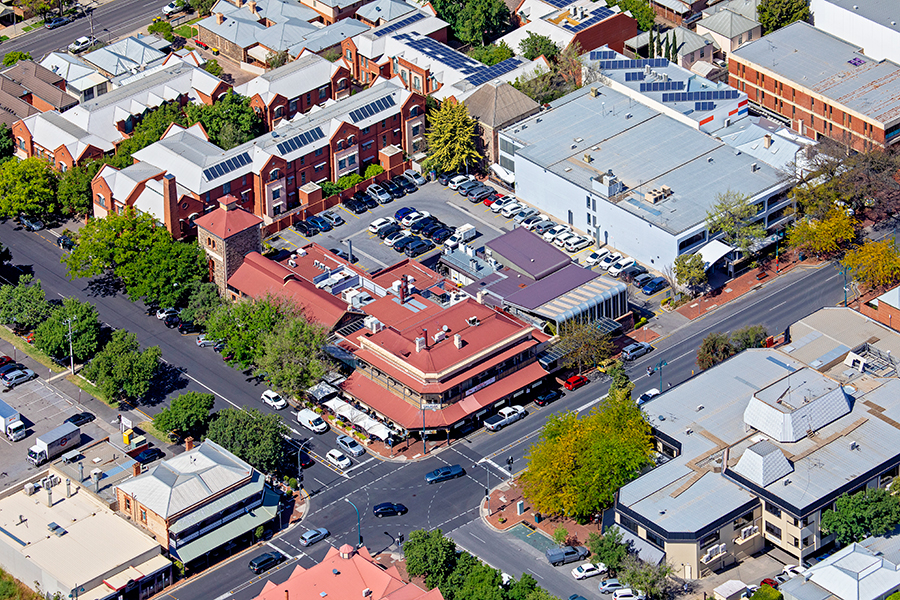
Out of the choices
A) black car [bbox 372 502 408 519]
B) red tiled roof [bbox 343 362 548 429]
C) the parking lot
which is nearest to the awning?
black car [bbox 372 502 408 519]

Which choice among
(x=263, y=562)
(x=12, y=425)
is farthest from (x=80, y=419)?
(x=263, y=562)

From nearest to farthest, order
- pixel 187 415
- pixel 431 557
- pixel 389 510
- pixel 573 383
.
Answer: pixel 431 557 → pixel 389 510 → pixel 187 415 → pixel 573 383

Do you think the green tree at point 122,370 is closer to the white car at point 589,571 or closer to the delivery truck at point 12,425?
the delivery truck at point 12,425

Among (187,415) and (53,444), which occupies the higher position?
(187,415)

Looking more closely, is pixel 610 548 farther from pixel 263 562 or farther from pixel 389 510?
pixel 263 562

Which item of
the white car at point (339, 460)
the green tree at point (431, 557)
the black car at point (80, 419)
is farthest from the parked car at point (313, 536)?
the black car at point (80, 419)

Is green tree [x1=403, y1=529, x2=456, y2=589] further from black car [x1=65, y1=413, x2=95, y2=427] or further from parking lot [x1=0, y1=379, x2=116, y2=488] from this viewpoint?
black car [x1=65, y1=413, x2=95, y2=427]

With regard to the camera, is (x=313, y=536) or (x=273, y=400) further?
(x=273, y=400)
